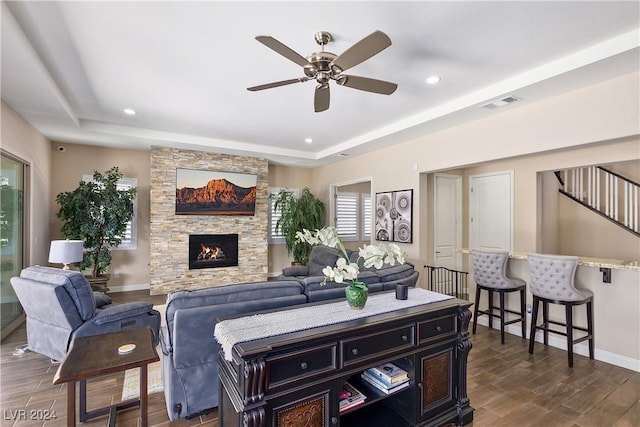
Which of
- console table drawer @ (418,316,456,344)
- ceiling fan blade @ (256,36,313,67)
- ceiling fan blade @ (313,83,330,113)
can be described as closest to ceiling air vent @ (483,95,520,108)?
ceiling fan blade @ (313,83,330,113)

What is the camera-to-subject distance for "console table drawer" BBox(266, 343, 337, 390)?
1.60m

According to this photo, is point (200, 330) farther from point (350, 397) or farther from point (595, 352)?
point (595, 352)

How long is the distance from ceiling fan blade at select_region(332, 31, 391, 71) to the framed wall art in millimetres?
3318

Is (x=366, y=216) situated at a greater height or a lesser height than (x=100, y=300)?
greater

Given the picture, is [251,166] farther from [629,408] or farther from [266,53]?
[629,408]

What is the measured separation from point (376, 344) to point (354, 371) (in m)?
0.22

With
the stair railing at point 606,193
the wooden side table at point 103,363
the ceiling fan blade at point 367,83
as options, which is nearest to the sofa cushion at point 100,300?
the wooden side table at point 103,363

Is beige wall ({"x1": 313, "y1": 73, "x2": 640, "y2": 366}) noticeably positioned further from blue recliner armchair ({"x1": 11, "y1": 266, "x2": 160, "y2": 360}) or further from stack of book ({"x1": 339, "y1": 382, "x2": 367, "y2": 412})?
blue recliner armchair ({"x1": 11, "y1": 266, "x2": 160, "y2": 360})

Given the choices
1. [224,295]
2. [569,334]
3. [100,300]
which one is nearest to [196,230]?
[100,300]

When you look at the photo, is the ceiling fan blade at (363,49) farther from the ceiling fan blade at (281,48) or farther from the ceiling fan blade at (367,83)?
the ceiling fan blade at (281,48)

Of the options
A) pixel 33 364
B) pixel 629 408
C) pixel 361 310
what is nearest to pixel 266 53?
pixel 361 310

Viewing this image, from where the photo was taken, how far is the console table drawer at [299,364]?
160cm

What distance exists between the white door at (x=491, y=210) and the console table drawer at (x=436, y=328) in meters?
3.70

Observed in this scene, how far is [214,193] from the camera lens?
6.44 m
